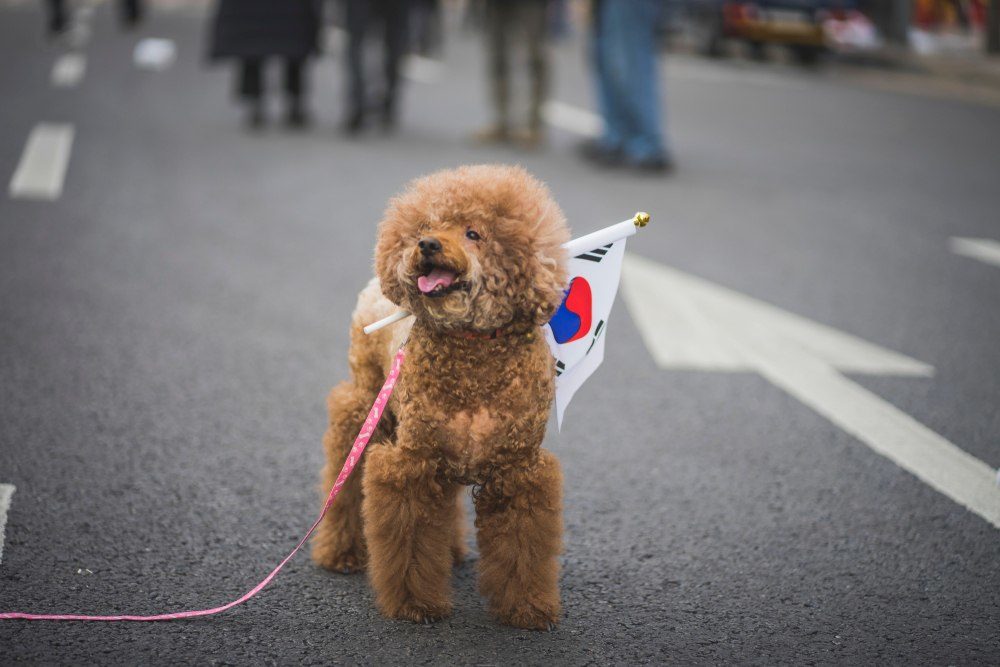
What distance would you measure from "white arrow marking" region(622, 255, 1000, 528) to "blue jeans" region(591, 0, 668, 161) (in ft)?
9.12

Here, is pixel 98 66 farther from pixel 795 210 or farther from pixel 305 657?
pixel 305 657

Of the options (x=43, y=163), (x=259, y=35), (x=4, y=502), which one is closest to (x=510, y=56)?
(x=259, y=35)

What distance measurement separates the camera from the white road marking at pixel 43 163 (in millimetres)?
6969

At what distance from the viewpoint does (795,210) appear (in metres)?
7.68

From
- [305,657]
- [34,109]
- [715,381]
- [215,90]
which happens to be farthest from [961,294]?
[215,90]

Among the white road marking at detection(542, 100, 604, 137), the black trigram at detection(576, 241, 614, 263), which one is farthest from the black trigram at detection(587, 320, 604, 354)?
the white road marking at detection(542, 100, 604, 137)

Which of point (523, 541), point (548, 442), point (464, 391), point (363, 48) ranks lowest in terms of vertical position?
point (548, 442)

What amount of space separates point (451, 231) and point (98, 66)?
40.2 feet

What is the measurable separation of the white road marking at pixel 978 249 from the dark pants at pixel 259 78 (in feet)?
19.4

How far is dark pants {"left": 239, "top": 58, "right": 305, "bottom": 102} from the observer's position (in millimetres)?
9641

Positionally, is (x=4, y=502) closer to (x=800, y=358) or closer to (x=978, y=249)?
(x=800, y=358)

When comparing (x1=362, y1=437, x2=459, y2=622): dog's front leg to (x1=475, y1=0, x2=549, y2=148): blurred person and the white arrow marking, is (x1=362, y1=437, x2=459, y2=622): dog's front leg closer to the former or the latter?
the white arrow marking

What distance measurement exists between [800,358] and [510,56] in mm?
5918

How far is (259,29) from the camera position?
9.57 meters
